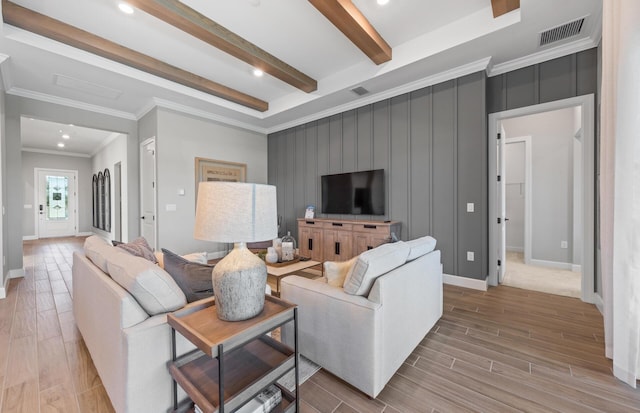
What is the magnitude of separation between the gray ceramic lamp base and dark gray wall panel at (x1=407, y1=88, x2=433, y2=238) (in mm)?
3139

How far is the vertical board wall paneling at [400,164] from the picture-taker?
156 inches

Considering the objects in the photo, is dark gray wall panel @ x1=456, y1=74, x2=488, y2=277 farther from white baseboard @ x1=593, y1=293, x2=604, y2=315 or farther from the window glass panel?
the window glass panel

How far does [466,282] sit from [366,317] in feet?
8.48

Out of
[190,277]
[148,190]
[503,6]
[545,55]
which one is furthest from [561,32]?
[148,190]

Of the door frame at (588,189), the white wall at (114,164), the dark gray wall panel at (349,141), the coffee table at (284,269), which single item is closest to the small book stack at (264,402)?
the coffee table at (284,269)

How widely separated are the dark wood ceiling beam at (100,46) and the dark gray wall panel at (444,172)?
3.35m

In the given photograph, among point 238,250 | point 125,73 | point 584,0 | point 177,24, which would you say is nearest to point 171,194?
point 125,73

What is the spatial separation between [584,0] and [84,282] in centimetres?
471

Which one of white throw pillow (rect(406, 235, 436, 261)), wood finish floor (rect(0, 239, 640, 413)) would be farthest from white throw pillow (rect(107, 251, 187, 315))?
white throw pillow (rect(406, 235, 436, 261))

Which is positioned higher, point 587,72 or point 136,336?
point 587,72

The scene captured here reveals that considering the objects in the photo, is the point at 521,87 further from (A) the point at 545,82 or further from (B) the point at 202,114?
(B) the point at 202,114

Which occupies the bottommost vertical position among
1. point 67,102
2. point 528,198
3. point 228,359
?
point 228,359

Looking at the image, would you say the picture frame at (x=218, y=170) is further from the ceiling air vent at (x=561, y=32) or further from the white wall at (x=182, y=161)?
the ceiling air vent at (x=561, y=32)

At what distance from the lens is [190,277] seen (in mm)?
1657
